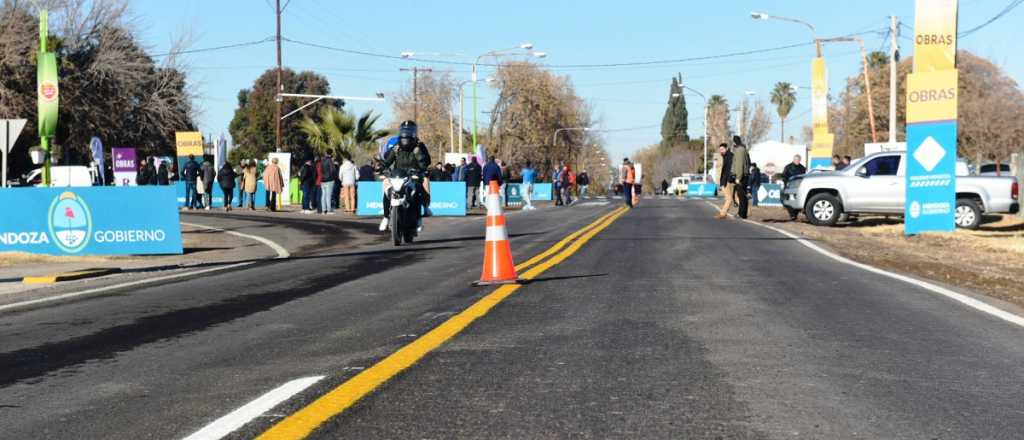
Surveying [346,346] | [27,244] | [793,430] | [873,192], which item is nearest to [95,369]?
[346,346]

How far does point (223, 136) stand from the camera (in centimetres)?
4678

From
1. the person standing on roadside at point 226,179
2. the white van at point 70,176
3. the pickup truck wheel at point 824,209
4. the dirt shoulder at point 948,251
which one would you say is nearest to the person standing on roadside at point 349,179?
the person standing on roadside at point 226,179

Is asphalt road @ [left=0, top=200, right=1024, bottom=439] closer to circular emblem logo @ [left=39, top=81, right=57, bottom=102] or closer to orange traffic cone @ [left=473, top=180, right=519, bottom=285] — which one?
orange traffic cone @ [left=473, top=180, right=519, bottom=285]

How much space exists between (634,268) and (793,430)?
24.6ft

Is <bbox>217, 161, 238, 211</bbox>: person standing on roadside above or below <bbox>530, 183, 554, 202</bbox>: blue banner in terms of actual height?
above

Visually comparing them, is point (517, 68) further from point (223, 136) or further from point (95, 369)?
point (95, 369)

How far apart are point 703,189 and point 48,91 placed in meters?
62.1

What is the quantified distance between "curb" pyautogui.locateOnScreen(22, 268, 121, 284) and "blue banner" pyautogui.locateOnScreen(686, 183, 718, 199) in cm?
6298

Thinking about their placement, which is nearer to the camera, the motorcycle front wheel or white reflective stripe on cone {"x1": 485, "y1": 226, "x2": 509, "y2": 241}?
white reflective stripe on cone {"x1": 485, "y1": 226, "x2": 509, "y2": 241}

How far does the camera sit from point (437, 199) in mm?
32625

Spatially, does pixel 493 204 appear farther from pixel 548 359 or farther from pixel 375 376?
pixel 375 376

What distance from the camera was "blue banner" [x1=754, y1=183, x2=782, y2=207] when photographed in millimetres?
42281

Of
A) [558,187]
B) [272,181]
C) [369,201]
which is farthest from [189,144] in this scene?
[558,187]

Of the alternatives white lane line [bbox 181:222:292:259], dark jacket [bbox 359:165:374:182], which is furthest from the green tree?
white lane line [bbox 181:222:292:259]
